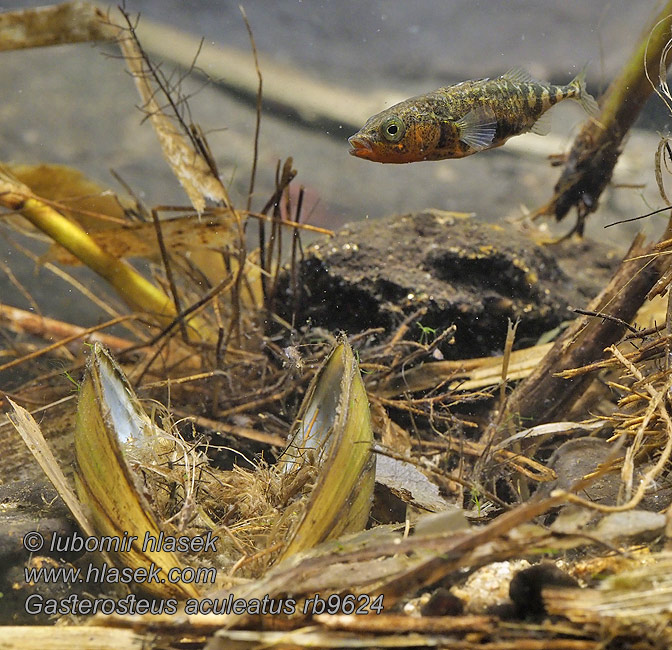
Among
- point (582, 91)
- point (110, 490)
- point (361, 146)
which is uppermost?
point (582, 91)

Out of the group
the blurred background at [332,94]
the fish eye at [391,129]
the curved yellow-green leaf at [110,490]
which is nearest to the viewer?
the curved yellow-green leaf at [110,490]

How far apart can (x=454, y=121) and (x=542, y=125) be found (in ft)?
1.64

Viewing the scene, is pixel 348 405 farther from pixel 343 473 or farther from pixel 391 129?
pixel 391 129

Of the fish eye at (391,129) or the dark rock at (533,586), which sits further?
the fish eye at (391,129)

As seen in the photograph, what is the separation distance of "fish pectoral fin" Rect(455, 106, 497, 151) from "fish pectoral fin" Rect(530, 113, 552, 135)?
1.06ft

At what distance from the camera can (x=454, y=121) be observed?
2.00 metres

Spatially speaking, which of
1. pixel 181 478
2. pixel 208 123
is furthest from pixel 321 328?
pixel 208 123

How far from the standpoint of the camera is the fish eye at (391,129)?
6.26ft

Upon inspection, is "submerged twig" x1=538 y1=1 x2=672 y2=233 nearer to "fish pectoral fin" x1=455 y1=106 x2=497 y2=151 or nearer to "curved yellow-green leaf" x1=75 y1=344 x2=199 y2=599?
"fish pectoral fin" x1=455 y1=106 x2=497 y2=151

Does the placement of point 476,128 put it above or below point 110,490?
above

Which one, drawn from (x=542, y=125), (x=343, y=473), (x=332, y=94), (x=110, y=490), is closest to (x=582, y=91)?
(x=542, y=125)

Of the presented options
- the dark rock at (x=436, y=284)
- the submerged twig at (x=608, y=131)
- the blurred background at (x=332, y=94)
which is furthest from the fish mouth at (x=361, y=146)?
the blurred background at (x=332, y=94)

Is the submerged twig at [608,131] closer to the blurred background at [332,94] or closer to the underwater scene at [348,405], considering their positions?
the underwater scene at [348,405]

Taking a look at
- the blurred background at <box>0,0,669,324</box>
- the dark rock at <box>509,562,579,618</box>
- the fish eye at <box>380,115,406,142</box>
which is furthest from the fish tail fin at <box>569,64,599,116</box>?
the blurred background at <box>0,0,669,324</box>
